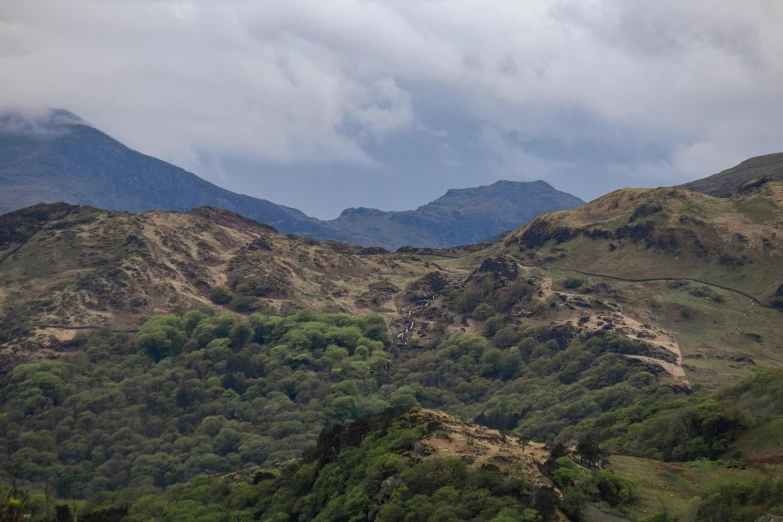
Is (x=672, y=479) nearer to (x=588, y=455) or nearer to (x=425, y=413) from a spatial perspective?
(x=588, y=455)

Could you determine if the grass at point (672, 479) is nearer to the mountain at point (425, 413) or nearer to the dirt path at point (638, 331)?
the mountain at point (425, 413)

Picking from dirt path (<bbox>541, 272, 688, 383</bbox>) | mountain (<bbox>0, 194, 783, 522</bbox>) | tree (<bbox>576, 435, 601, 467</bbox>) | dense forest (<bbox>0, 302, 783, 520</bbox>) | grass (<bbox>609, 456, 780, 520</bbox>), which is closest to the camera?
grass (<bbox>609, 456, 780, 520</bbox>)

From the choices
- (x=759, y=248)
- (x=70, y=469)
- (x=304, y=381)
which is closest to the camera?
(x=70, y=469)

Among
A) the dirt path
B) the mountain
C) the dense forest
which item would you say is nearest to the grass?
the mountain

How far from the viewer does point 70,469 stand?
447 ft

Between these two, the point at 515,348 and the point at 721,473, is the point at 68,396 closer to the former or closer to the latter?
the point at 515,348

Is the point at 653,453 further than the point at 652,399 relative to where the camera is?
No

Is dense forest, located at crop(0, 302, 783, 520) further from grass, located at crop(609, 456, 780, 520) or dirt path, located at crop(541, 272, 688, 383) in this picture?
grass, located at crop(609, 456, 780, 520)

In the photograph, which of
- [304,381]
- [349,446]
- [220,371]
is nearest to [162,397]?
[220,371]

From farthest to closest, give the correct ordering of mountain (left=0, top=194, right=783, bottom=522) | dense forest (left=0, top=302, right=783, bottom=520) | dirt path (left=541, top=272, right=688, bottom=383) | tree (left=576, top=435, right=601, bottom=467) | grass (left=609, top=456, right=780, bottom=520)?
dirt path (left=541, top=272, right=688, bottom=383) → dense forest (left=0, top=302, right=783, bottom=520) → tree (left=576, top=435, right=601, bottom=467) → mountain (left=0, top=194, right=783, bottom=522) → grass (left=609, top=456, right=780, bottom=520)

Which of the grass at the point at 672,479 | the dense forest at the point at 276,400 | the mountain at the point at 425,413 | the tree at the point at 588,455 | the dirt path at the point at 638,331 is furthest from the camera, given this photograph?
the dirt path at the point at 638,331

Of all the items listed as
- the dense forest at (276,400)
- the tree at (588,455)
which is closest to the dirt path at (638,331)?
the dense forest at (276,400)

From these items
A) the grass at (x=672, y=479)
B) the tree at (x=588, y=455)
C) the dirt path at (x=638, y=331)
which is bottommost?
the grass at (x=672, y=479)

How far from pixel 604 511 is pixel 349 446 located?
3190 centimetres
